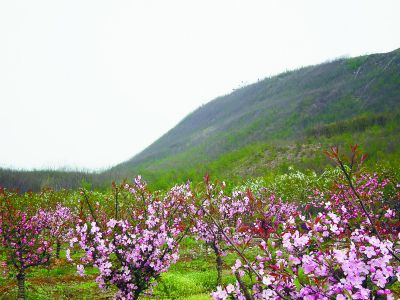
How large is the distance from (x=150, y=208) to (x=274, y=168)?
2356 inches

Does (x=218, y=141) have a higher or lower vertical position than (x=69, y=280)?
higher

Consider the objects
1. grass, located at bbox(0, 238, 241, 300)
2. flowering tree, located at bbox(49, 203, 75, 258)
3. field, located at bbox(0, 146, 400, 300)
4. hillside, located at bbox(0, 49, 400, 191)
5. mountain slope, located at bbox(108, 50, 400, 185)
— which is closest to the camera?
field, located at bbox(0, 146, 400, 300)

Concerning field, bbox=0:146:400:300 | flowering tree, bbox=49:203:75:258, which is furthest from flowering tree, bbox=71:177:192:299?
flowering tree, bbox=49:203:75:258

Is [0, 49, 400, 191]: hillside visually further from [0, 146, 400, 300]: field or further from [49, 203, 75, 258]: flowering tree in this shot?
[0, 146, 400, 300]: field

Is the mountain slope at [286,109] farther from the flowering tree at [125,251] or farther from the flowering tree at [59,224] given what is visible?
the flowering tree at [125,251]

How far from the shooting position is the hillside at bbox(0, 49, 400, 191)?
224 feet

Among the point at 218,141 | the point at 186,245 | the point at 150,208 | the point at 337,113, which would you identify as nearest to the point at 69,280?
the point at 150,208

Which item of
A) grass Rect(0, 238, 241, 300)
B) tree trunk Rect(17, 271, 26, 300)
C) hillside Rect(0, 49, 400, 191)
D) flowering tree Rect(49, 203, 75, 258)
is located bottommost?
grass Rect(0, 238, 241, 300)

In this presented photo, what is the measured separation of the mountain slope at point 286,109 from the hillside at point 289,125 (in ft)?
0.90

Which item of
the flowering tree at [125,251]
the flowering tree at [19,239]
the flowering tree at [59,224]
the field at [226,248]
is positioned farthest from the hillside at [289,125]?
the flowering tree at [125,251]

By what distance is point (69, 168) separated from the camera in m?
111

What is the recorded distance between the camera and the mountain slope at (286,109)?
3462 inches

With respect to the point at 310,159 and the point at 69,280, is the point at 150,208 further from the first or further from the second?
the point at 310,159

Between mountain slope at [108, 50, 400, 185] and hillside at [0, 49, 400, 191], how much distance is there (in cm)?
28
